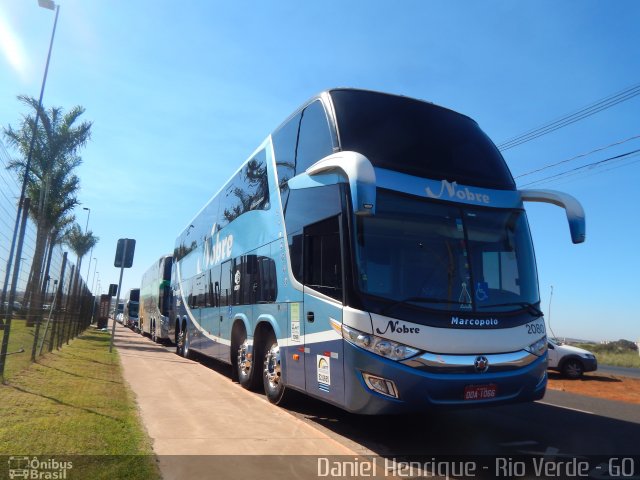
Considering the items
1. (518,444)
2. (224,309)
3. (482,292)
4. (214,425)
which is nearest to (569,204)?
(482,292)

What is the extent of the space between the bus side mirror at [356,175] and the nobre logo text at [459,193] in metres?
1.16

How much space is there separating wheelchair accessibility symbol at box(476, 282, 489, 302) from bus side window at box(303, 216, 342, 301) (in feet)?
5.47

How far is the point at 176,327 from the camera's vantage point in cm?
1844

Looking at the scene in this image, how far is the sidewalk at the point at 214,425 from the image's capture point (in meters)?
5.14

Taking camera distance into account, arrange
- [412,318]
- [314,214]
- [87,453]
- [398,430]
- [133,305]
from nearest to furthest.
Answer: [87,453]
[412,318]
[314,214]
[398,430]
[133,305]

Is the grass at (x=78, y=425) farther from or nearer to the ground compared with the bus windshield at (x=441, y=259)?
nearer to the ground

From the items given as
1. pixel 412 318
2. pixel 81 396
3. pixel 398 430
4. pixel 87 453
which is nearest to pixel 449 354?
pixel 412 318

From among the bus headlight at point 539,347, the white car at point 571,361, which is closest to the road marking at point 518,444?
the bus headlight at point 539,347

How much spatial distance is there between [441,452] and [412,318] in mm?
1771

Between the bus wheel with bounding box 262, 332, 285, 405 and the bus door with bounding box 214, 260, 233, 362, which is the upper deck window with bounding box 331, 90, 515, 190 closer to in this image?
the bus wheel with bounding box 262, 332, 285, 405

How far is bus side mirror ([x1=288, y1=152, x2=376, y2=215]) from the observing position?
507cm

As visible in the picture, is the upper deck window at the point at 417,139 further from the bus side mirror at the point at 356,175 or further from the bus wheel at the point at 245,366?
the bus wheel at the point at 245,366

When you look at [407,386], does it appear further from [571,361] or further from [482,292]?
[571,361]

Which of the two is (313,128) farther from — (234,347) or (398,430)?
(234,347)
